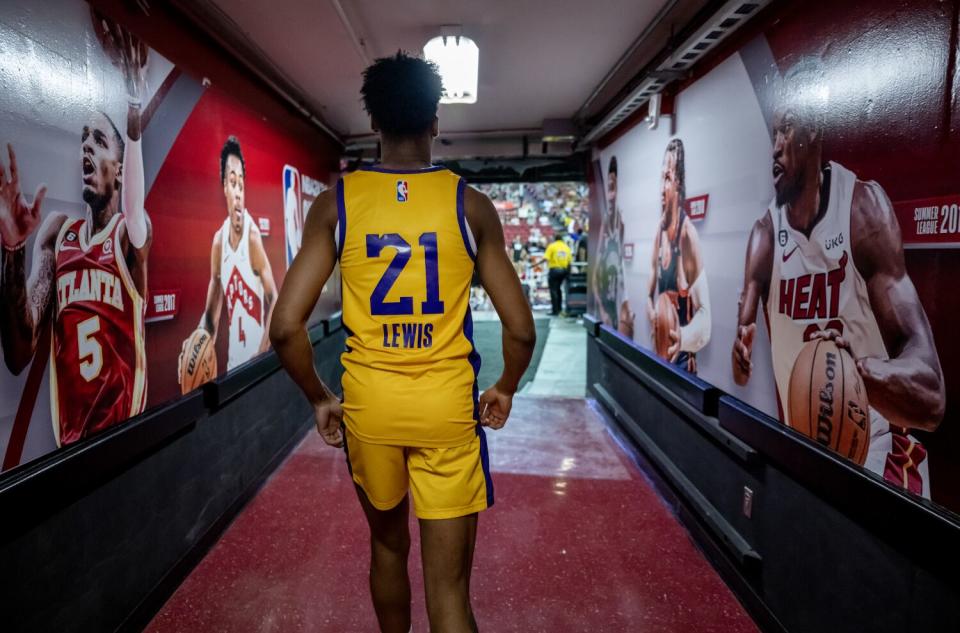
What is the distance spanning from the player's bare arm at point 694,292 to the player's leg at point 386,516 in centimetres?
196

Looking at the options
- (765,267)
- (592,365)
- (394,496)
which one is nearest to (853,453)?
(765,267)

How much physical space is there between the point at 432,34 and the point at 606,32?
3.02ft

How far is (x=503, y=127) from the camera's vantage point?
16.7 feet

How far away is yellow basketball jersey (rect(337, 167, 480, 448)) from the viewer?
4.47 ft

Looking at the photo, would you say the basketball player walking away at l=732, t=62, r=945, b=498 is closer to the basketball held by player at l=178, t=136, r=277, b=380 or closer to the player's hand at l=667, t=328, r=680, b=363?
the player's hand at l=667, t=328, r=680, b=363

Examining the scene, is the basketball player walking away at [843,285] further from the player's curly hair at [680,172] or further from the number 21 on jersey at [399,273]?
the number 21 on jersey at [399,273]

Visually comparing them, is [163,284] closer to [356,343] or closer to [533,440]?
[356,343]

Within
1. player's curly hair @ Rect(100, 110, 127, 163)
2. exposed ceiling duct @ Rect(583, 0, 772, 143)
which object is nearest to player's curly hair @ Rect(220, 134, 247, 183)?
player's curly hair @ Rect(100, 110, 127, 163)

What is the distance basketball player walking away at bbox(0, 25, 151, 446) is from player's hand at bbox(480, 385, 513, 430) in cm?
137

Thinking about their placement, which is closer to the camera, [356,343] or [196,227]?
[356,343]

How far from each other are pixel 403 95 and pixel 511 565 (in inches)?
78.5

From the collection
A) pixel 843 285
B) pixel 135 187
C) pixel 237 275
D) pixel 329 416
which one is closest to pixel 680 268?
pixel 843 285

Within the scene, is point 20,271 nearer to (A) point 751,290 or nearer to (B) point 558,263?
(A) point 751,290

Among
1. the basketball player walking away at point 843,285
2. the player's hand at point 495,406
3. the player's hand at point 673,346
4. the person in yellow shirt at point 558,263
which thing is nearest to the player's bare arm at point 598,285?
the player's hand at point 673,346
